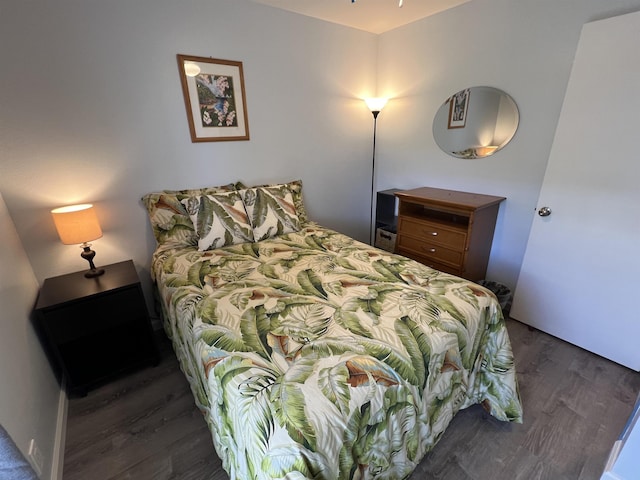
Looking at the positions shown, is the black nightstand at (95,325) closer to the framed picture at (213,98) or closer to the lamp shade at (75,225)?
the lamp shade at (75,225)

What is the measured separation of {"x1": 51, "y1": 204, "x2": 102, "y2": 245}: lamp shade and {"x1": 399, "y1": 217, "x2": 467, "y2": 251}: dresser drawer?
2.28 metres

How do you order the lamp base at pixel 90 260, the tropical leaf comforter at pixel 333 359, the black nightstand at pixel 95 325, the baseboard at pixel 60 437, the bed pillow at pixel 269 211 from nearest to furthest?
1. the tropical leaf comforter at pixel 333 359
2. the baseboard at pixel 60 437
3. the black nightstand at pixel 95 325
4. the lamp base at pixel 90 260
5. the bed pillow at pixel 269 211

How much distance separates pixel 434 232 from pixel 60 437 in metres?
2.65

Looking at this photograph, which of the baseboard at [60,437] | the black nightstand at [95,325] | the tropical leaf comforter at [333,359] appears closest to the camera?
the tropical leaf comforter at [333,359]

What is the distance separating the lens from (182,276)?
5.58ft

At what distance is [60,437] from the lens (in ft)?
4.80

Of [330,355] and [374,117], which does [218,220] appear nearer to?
[330,355]

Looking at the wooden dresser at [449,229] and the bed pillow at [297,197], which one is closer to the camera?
the wooden dresser at [449,229]

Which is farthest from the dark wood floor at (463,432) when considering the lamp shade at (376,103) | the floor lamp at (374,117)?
the lamp shade at (376,103)

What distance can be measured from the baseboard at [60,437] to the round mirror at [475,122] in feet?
10.5

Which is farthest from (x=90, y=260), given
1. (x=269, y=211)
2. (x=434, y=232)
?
(x=434, y=232)

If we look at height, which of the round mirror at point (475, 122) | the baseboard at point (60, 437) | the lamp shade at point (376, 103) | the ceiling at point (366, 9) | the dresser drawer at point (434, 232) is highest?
the ceiling at point (366, 9)

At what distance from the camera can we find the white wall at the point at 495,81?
194cm

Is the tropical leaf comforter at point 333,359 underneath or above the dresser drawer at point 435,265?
above
